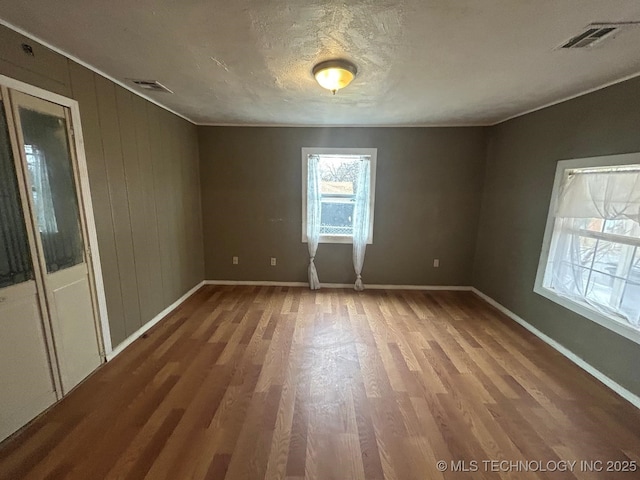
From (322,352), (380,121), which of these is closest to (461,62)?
(380,121)

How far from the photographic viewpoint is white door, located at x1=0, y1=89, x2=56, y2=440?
161cm

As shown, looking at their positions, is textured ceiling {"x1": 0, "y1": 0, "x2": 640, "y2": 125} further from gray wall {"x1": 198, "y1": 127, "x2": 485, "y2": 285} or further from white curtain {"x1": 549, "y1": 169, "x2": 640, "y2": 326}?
gray wall {"x1": 198, "y1": 127, "x2": 485, "y2": 285}

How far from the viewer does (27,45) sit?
5.49ft

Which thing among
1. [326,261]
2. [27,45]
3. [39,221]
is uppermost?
[27,45]

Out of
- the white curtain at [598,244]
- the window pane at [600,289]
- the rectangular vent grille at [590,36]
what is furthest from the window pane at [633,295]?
the rectangular vent grille at [590,36]

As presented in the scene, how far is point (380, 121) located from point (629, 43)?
233cm

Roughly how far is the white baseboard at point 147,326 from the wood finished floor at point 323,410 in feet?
0.25

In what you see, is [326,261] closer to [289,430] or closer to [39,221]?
[289,430]

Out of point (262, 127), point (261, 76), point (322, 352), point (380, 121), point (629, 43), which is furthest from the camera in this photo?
point (262, 127)

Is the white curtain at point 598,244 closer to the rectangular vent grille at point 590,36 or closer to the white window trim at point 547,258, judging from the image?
the white window trim at point 547,258

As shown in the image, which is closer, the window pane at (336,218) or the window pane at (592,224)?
the window pane at (592,224)

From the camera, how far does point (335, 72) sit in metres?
1.92

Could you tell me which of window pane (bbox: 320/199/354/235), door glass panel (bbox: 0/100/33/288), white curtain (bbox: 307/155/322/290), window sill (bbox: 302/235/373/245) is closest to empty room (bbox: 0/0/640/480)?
door glass panel (bbox: 0/100/33/288)

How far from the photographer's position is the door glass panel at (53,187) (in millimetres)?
1777
